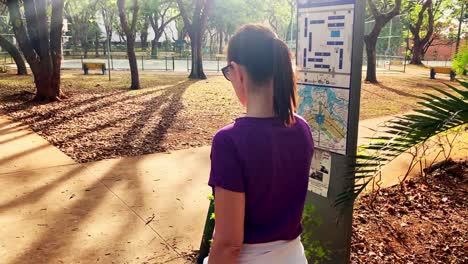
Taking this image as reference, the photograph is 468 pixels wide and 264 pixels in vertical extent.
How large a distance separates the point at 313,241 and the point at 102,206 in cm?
243

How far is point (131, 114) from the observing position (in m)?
9.98

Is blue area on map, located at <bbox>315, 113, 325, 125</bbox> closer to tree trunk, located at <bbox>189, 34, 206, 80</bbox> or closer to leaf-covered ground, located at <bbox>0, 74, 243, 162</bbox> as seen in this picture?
leaf-covered ground, located at <bbox>0, 74, 243, 162</bbox>

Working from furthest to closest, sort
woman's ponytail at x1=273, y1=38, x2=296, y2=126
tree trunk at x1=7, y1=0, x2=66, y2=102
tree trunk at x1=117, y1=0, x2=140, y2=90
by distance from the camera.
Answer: tree trunk at x1=117, y1=0, x2=140, y2=90 < tree trunk at x1=7, y1=0, x2=66, y2=102 < woman's ponytail at x1=273, y1=38, x2=296, y2=126

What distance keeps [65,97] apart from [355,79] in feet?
37.1

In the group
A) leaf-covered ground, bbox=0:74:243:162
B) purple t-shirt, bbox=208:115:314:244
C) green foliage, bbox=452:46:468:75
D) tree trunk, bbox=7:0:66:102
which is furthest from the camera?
tree trunk, bbox=7:0:66:102

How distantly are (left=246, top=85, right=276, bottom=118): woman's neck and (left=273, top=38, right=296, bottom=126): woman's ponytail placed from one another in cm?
2

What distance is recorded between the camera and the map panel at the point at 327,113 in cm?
269

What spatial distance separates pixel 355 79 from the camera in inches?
102

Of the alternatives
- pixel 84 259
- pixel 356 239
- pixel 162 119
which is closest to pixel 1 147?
pixel 162 119

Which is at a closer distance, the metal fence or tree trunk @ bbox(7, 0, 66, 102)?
tree trunk @ bbox(7, 0, 66, 102)

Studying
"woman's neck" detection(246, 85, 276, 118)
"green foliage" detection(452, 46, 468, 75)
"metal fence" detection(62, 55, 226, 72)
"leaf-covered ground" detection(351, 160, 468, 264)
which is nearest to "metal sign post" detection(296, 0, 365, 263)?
"leaf-covered ground" detection(351, 160, 468, 264)

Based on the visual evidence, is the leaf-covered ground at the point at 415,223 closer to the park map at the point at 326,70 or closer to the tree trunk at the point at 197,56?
the park map at the point at 326,70

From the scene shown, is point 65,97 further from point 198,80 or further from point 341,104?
point 341,104

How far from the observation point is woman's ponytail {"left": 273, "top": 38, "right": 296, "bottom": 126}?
1.44m
